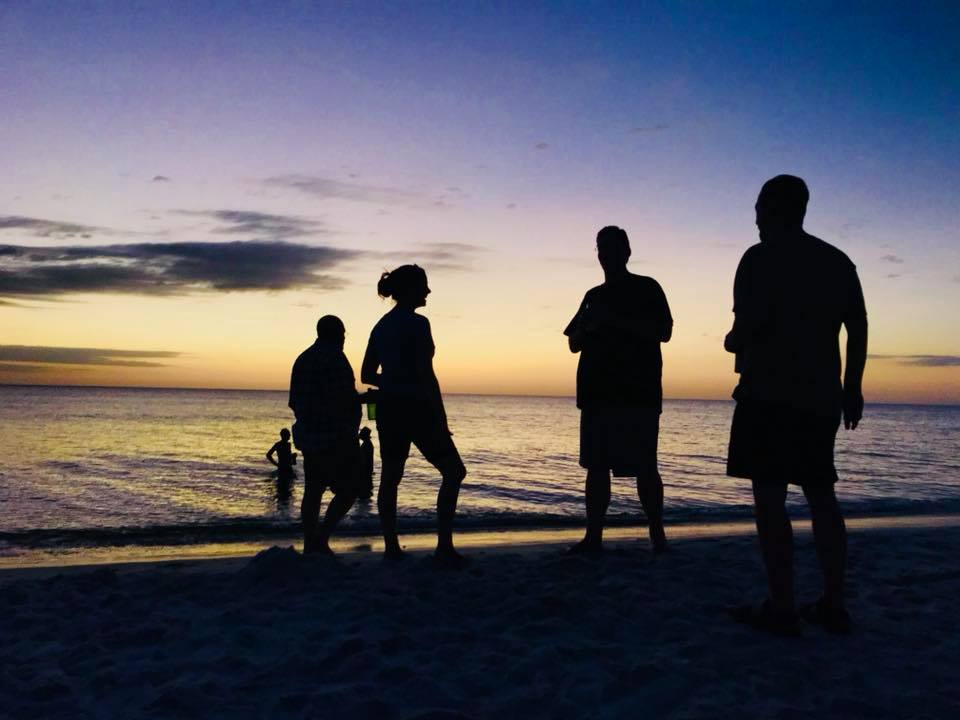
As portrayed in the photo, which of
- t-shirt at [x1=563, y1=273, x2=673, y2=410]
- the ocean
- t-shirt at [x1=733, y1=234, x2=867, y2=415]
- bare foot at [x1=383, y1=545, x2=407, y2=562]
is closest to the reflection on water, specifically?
the ocean

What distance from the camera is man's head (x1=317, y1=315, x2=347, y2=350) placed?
217 inches

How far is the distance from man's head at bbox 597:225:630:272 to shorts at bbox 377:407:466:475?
5.72 feet

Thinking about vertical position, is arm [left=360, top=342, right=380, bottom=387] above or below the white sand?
above

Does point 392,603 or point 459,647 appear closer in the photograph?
point 459,647

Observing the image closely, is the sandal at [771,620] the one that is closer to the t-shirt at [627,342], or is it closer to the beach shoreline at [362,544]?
the t-shirt at [627,342]

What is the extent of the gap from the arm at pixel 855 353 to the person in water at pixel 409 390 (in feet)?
8.57

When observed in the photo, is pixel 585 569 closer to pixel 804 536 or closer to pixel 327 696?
pixel 327 696

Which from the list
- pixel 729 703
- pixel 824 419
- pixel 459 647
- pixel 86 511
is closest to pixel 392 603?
pixel 459 647

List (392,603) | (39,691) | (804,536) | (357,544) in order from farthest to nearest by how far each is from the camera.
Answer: (357,544) → (804,536) → (392,603) → (39,691)

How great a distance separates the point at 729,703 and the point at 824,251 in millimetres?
2146

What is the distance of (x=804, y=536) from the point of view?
7.26m

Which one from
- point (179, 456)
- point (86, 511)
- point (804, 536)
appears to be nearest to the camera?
point (804, 536)

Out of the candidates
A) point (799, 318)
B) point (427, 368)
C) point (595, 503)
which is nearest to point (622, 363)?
point (595, 503)

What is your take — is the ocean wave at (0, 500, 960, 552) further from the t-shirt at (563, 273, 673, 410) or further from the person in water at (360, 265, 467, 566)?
the t-shirt at (563, 273, 673, 410)
